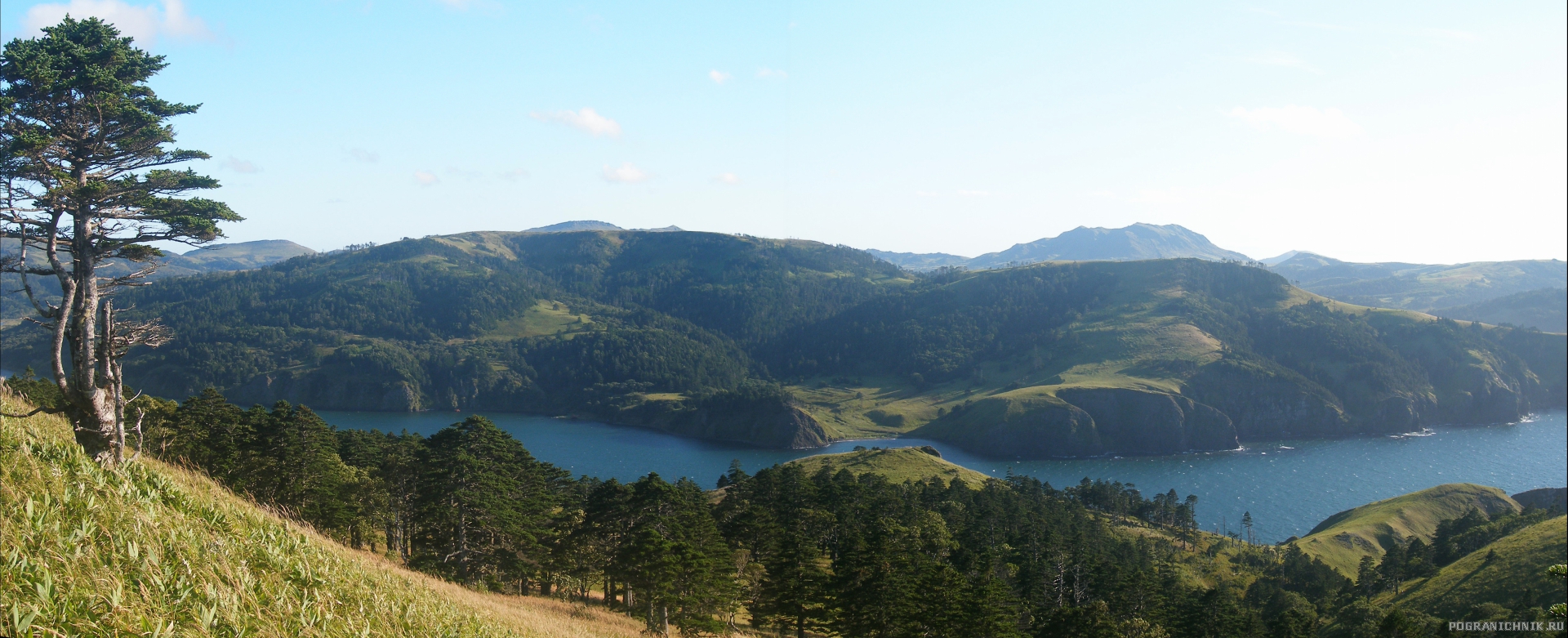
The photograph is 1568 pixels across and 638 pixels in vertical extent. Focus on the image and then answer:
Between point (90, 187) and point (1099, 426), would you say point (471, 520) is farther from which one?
point (1099, 426)

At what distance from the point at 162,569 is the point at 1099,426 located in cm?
19040

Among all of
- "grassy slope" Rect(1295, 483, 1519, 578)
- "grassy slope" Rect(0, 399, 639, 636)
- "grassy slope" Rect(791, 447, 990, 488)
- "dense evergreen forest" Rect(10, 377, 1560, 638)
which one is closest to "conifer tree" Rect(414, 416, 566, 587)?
"dense evergreen forest" Rect(10, 377, 1560, 638)

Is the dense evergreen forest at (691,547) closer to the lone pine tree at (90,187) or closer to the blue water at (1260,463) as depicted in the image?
the lone pine tree at (90,187)

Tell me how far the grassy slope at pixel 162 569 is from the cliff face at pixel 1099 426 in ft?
572

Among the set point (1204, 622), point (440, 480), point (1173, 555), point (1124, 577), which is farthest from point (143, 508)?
point (1173, 555)

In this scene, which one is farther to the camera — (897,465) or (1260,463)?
(1260,463)

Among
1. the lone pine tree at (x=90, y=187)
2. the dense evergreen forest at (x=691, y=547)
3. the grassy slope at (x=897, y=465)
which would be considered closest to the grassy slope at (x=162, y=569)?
the lone pine tree at (x=90, y=187)

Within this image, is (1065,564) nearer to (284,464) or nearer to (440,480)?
(440,480)

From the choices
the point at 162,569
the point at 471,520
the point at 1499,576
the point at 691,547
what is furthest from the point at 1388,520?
the point at 162,569

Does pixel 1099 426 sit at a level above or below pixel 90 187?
below

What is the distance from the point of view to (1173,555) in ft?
301

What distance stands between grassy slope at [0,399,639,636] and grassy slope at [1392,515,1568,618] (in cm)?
6979

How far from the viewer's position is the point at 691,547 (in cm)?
3656

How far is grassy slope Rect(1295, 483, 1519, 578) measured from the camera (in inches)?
3735
